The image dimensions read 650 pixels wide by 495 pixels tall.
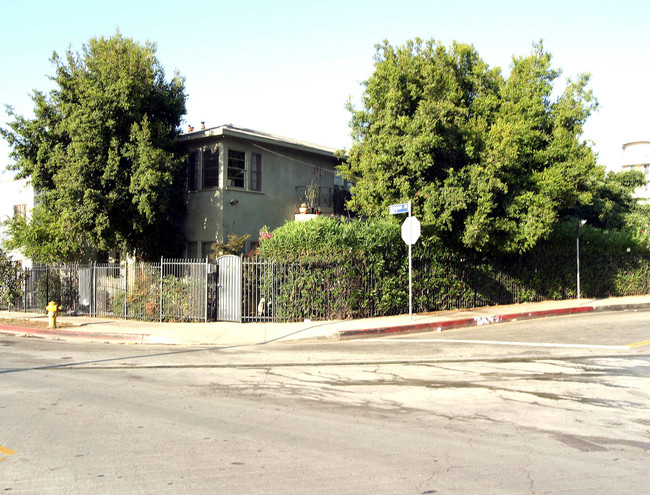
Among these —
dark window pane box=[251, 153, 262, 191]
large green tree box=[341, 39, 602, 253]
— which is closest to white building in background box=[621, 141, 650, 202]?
large green tree box=[341, 39, 602, 253]

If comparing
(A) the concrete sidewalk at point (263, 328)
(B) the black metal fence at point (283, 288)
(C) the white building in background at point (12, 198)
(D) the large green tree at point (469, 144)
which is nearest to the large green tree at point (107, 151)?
(B) the black metal fence at point (283, 288)

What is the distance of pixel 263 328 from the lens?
15.6 metres

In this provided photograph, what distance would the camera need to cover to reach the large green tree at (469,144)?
55.7 ft

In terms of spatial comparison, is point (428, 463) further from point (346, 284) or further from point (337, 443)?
point (346, 284)

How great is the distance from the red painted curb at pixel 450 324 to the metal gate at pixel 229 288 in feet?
12.9

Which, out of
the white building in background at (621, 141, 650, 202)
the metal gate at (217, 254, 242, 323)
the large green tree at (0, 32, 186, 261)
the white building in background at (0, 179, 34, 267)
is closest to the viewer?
the metal gate at (217, 254, 242, 323)

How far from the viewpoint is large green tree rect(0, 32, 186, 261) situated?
62.0 ft

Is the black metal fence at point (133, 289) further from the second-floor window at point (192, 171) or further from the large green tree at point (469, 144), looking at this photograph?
the large green tree at point (469, 144)

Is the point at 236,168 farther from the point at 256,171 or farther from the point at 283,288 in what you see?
the point at 283,288

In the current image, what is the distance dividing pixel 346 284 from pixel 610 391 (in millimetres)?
9071

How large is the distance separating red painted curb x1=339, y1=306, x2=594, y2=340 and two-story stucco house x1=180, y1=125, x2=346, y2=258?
8.66m

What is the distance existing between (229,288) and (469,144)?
28.1 feet

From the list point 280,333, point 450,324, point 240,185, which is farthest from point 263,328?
point 240,185

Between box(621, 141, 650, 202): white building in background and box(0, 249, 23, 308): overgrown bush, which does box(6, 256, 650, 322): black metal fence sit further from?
box(621, 141, 650, 202): white building in background
